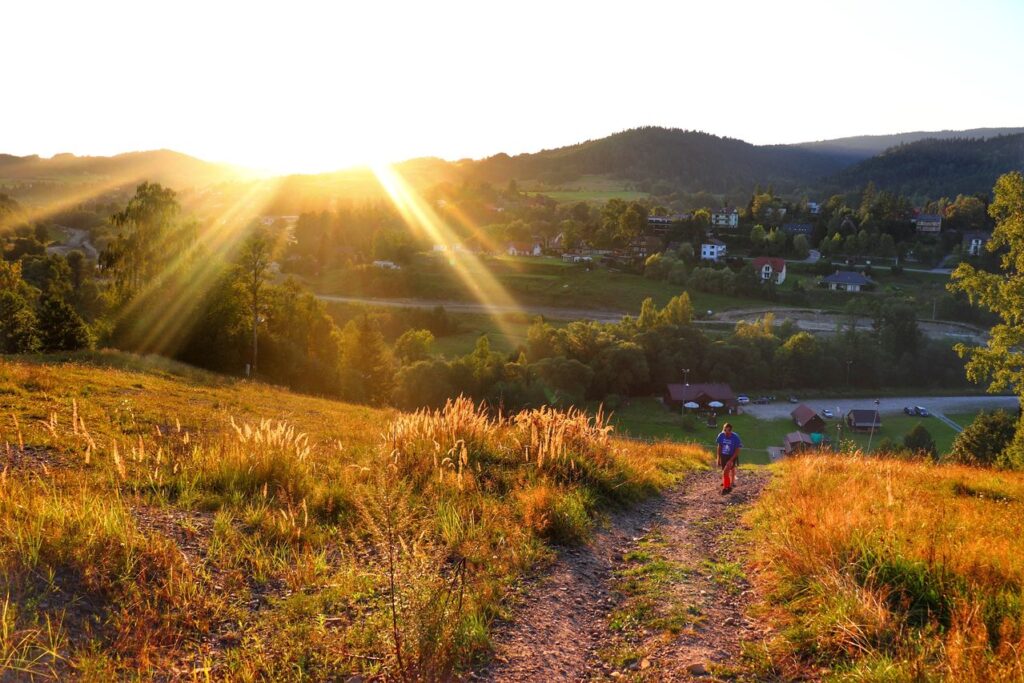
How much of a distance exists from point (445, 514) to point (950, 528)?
5.02 metres

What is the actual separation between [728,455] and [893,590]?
22.2 ft

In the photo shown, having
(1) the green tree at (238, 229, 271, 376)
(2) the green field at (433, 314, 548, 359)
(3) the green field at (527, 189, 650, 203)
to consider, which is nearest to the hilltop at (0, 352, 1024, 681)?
(1) the green tree at (238, 229, 271, 376)

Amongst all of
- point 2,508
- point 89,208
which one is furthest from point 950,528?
point 89,208

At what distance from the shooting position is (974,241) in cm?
9800

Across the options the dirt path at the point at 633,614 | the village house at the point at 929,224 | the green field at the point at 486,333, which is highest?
the village house at the point at 929,224

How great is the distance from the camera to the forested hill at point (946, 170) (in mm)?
169375

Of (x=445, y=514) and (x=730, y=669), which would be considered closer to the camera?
(x=730, y=669)

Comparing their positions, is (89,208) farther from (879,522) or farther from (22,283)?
(879,522)

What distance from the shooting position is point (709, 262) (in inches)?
3620

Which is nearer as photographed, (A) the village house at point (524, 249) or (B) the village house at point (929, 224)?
(B) the village house at point (929, 224)

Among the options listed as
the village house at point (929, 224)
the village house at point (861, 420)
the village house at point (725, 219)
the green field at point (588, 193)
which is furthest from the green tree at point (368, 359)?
the green field at point (588, 193)

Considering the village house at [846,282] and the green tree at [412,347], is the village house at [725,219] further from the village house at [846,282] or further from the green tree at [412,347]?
the green tree at [412,347]

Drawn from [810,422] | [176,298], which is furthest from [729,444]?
[810,422]

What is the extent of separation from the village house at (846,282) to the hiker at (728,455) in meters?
83.3
